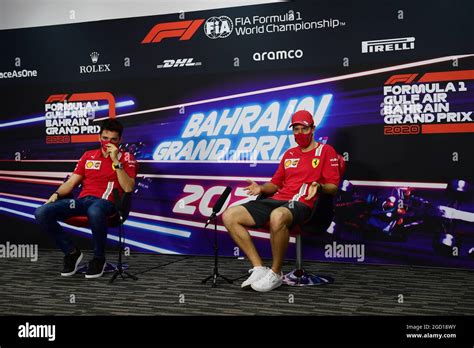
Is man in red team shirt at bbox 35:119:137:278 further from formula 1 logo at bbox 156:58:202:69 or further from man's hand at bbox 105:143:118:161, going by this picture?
formula 1 logo at bbox 156:58:202:69

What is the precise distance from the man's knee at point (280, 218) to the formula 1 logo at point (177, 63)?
2038 millimetres

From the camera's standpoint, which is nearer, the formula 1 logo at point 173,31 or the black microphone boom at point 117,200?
the black microphone boom at point 117,200

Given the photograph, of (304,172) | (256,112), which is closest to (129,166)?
(256,112)

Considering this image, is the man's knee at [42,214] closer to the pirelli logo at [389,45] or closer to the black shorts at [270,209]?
the black shorts at [270,209]

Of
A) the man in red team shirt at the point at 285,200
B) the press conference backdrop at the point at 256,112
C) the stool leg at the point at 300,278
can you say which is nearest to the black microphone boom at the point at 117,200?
the man in red team shirt at the point at 285,200

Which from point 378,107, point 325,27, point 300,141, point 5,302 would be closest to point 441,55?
point 378,107

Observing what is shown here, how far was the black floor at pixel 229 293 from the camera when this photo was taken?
3959mm

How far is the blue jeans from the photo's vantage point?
16.5 feet

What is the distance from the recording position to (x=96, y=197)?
5.31m

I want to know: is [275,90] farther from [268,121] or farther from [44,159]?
[44,159]

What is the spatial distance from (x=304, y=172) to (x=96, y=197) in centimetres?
175

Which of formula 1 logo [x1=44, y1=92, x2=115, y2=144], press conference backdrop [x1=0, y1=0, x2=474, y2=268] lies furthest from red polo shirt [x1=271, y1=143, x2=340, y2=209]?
formula 1 logo [x1=44, y1=92, x2=115, y2=144]

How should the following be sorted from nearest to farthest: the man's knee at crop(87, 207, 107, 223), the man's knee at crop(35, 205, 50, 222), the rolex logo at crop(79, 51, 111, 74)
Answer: the man's knee at crop(87, 207, 107, 223) → the man's knee at crop(35, 205, 50, 222) → the rolex logo at crop(79, 51, 111, 74)

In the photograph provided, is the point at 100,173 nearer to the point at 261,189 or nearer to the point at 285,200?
the point at 261,189
